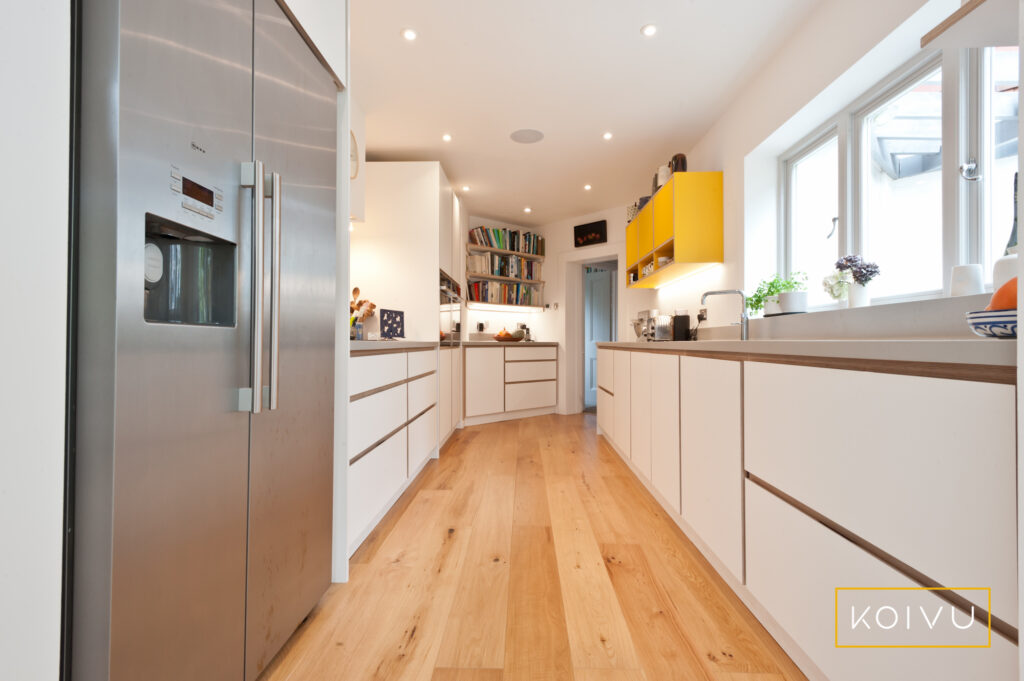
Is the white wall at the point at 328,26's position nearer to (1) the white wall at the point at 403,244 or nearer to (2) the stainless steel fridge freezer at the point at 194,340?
(2) the stainless steel fridge freezer at the point at 194,340

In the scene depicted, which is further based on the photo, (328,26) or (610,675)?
(328,26)

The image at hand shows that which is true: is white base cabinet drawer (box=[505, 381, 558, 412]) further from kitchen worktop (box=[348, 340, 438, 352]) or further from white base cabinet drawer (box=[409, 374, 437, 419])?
kitchen worktop (box=[348, 340, 438, 352])

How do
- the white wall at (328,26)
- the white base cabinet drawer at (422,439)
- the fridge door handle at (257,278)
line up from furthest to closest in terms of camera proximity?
1. the white base cabinet drawer at (422,439)
2. the white wall at (328,26)
3. the fridge door handle at (257,278)

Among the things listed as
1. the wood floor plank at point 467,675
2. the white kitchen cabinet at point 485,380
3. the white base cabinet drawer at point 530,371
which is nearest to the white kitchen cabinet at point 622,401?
the white kitchen cabinet at point 485,380

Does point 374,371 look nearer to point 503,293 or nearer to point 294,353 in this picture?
A: point 294,353

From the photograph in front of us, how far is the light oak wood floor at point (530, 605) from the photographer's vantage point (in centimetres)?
117

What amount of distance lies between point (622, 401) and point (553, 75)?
7.22ft

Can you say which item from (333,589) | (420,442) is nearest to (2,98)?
(333,589)

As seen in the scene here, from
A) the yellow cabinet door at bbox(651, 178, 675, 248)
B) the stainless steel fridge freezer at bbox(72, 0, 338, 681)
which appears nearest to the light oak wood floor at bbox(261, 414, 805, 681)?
the stainless steel fridge freezer at bbox(72, 0, 338, 681)

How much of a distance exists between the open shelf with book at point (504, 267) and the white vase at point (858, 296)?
13.3ft

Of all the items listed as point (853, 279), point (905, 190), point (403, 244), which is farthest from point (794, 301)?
point (403, 244)

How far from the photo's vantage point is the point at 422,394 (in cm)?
304

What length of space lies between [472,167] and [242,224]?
11.2 ft

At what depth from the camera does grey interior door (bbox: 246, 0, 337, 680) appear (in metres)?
1.07
